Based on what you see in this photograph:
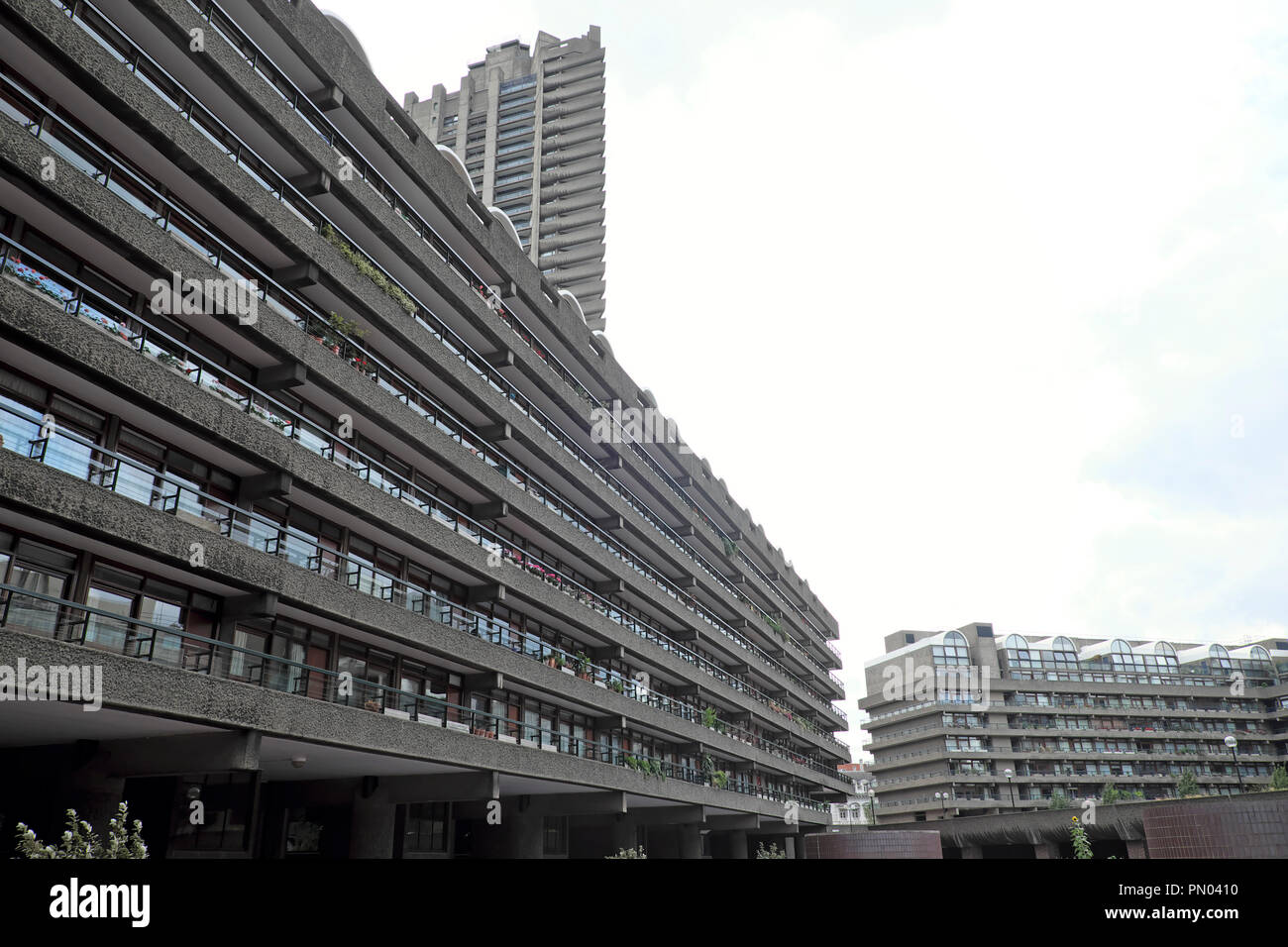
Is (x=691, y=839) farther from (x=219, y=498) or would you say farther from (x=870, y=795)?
(x=870, y=795)

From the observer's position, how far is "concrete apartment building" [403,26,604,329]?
89875 mm

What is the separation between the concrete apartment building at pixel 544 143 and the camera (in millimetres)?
89875

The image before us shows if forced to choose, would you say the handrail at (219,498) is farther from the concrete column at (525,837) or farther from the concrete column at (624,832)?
the concrete column at (624,832)

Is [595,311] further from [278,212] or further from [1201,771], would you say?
[1201,771]

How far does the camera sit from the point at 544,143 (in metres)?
92.9

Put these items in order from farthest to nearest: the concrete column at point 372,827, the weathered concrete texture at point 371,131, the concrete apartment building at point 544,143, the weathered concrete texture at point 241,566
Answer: the concrete apartment building at point 544,143 → the concrete column at point 372,827 → the weathered concrete texture at point 371,131 → the weathered concrete texture at point 241,566

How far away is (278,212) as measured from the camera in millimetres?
22859

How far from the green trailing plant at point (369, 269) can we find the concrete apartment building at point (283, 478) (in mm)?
141

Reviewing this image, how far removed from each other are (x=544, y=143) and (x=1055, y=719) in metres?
81.2

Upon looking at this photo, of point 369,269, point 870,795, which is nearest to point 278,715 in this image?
point 369,269

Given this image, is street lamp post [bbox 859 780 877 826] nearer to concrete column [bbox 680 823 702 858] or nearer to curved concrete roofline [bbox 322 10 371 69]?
concrete column [bbox 680 823 702 858]

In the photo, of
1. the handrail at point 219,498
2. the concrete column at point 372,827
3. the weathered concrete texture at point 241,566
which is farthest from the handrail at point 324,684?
the concrete column at point 372,827
